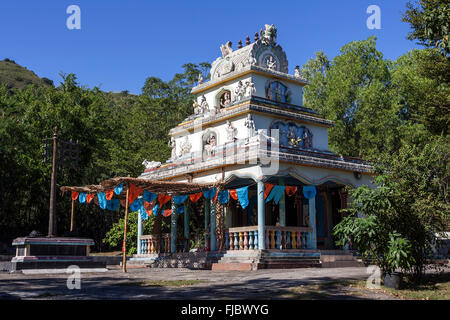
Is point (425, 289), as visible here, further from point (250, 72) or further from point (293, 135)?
point (250, 72)

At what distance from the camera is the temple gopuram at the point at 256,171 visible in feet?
55.6

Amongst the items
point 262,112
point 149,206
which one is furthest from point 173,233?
point 262,112

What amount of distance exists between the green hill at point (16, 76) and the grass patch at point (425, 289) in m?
90.3

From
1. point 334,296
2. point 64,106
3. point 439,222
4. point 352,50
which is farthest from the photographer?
point 352,50

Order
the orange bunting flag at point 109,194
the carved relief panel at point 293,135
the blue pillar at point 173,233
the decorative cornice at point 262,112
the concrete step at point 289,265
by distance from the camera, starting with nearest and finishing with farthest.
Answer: the concrete step at point 289,265, the orange bunting flag at point 109,194, the decorative cornice at point 262,112, the blue pillar at point 173,233, the carved relief panel at point 293,135

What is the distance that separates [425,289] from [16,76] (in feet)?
340

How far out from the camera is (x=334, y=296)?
8.18 m

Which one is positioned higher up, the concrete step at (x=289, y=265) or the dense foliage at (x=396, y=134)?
the dense foliage at (x=396, y=134)

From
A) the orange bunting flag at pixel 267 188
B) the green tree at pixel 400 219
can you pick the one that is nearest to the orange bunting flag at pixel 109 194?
the orange bunting flag at pixel 267 188

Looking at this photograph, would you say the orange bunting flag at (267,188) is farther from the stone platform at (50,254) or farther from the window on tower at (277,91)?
the stone platform at (50,254)
